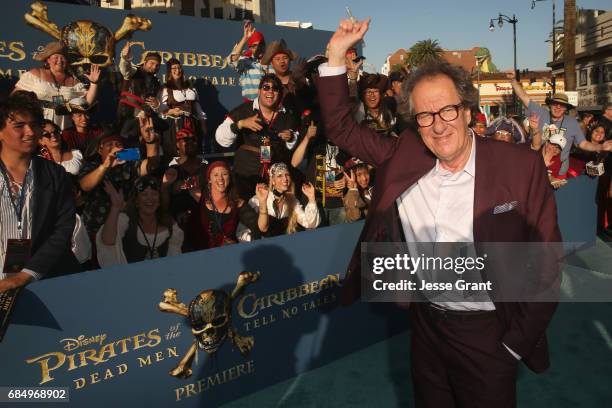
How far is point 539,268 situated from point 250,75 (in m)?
4.95

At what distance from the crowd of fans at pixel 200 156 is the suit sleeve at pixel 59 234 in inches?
15.9

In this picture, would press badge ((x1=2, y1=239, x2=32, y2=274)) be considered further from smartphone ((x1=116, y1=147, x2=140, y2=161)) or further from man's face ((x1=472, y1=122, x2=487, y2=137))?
man's face ((x1=472, y1=122, x2=487, y2=137))

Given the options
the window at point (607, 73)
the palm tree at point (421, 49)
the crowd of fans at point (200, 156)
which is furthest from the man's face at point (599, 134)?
the palm tree at point (421, 49)

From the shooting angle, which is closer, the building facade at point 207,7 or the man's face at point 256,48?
the man's face at point 256,48

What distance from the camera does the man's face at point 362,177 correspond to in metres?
4.78

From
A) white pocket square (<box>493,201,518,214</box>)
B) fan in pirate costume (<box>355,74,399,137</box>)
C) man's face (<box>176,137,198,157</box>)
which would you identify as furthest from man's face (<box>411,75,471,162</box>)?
fan in pirate costume (<box>355,74,399,137</box>)

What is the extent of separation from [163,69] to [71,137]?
2.18 metres

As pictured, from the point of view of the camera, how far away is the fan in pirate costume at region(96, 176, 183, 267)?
3525mm

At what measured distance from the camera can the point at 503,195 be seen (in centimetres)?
190

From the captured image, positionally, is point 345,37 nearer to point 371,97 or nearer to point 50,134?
point 50,134

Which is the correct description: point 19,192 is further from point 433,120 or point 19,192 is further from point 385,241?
point 433,120

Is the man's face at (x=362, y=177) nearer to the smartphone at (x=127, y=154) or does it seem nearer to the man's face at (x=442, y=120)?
the smartphone at (x=127, y=154)

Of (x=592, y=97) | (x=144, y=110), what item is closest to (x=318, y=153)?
(x=144, y=110)

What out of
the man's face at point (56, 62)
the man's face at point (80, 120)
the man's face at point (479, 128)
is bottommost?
the man's face at point (479, 128)
